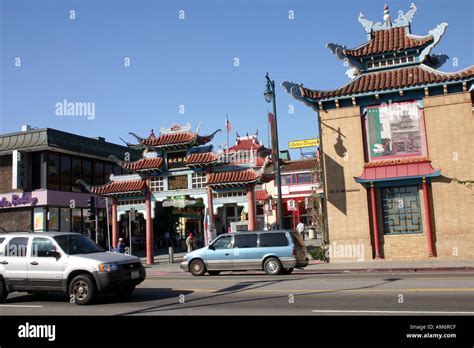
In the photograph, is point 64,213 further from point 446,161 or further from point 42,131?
point 446,161

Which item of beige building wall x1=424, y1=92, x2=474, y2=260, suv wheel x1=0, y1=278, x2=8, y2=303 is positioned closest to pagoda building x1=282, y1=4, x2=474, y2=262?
beige building wall x1=424, y1=92, x2=474, y2=260

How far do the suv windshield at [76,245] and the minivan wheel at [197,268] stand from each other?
732cm

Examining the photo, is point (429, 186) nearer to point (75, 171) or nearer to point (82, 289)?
point (82, 289)

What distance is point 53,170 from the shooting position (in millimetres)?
33062

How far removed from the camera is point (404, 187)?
21.9 metres

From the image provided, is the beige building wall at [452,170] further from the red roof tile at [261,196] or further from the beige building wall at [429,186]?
the red roof tile at [261,196]

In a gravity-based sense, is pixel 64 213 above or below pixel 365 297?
above

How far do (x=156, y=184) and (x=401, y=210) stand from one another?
14485 mm

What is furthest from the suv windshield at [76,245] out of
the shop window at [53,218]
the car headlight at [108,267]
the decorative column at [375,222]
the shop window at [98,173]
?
the shop window at [98,173]

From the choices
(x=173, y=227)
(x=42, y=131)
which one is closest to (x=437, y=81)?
(x=42, y=131)

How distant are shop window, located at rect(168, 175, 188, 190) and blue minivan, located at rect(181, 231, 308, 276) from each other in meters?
8.79

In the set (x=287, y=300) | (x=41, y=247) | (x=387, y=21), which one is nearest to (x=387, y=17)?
(x=387, y=21)
